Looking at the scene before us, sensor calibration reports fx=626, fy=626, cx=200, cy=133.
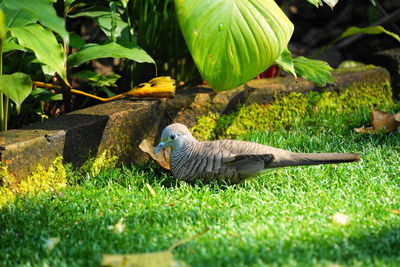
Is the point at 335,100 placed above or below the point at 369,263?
below

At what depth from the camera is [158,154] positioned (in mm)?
3377

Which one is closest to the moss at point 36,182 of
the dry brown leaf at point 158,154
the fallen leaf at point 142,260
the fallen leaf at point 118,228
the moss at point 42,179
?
the moss at point 42,179

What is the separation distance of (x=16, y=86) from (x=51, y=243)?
3.06 ft

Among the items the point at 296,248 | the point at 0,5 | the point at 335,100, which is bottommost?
the point at 335,100

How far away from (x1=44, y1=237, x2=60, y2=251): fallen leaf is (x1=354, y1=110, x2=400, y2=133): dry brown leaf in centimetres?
215

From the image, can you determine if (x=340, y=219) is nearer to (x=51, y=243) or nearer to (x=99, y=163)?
(x=51, y=243)

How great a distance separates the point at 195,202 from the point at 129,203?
30 centimetres

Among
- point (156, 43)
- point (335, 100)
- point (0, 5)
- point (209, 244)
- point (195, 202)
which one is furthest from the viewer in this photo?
point (335, 100)

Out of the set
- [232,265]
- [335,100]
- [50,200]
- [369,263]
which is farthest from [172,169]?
[335,100]

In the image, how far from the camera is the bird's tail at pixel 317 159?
9.31 feet

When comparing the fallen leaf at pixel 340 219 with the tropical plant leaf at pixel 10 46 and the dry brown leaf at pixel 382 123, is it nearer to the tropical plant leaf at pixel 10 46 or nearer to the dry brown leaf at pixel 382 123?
the dry brown leaf at pixel 382 123

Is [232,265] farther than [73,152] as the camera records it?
No

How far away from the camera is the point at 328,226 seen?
247 centimetres

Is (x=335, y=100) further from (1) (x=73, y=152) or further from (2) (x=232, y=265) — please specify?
(2) (x=232, y=265)
